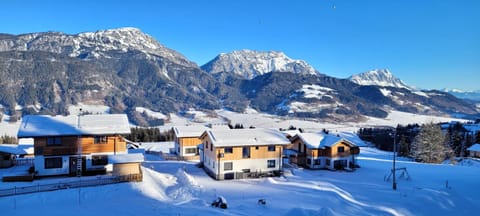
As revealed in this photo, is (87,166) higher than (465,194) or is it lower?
higher

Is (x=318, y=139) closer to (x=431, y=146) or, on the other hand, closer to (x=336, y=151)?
(x=336, y=151)

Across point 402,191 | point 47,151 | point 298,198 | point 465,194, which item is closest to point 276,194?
point 298,198

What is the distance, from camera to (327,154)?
138 feet

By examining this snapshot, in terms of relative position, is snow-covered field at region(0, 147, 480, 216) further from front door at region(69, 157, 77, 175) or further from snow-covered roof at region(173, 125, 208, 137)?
snow-covered roof at region(173, 125, 208, 137)

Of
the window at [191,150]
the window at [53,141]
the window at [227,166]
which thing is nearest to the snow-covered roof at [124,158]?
the window at [53,141]

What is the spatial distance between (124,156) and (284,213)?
51.1 feet

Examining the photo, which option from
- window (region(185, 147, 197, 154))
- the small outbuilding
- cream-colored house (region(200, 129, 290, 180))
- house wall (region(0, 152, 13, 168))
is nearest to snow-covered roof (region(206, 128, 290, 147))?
cream-colored house (region(200, 129, 290, 180))

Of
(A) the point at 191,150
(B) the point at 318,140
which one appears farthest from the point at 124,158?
(B) the point at 318,140

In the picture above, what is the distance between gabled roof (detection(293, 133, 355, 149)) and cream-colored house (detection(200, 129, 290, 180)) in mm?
6676

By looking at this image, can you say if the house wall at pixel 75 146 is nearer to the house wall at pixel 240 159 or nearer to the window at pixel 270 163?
the house wall at pixel 240 159

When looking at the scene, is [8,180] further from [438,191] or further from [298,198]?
[438,191]

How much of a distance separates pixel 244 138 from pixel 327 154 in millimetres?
12510

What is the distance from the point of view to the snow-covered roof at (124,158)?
27.7 metres

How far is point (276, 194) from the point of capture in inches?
1059
